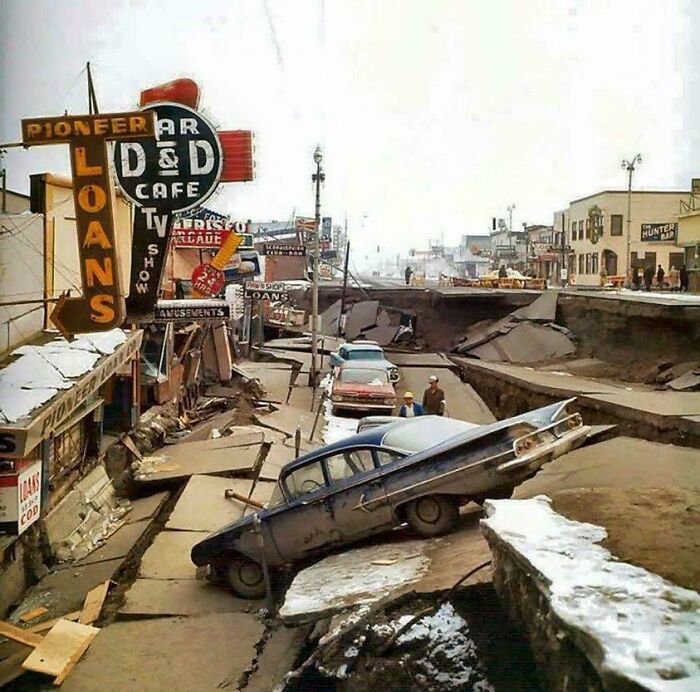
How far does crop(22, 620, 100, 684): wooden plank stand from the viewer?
6.19 meters

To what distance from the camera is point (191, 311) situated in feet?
41.3

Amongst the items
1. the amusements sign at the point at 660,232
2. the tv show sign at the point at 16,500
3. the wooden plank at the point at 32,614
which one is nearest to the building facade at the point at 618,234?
the amusements sign at the point at 660,232

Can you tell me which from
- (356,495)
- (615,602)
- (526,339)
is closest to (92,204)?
(356,495)

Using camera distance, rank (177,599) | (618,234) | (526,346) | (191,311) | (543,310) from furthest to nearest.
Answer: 1. (618,234)
2. (543,310)
3. (526,346)
4. (191,311)
5. (177,599)

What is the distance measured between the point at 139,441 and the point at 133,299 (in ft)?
14.3

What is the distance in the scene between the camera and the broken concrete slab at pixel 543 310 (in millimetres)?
23891

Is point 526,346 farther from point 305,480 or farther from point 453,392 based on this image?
point 305,480

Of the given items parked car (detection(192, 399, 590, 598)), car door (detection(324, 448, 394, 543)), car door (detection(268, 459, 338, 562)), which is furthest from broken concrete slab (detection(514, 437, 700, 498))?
car door (detection(268, 459, 338, 562))

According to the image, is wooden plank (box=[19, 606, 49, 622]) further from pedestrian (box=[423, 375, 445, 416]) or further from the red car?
the red car

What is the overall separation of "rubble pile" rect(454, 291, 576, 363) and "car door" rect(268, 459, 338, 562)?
617 inches

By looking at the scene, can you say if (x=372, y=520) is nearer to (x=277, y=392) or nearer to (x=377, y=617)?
(x=377, y=617)

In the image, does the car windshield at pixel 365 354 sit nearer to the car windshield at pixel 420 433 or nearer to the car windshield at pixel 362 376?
the car windshield at pixel 362 376

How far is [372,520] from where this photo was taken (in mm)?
6734

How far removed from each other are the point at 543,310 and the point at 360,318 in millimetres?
9902
